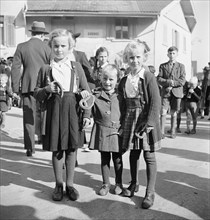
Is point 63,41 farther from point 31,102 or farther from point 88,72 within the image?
point 31,102

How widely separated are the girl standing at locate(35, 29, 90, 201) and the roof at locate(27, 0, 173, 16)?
67.0ft

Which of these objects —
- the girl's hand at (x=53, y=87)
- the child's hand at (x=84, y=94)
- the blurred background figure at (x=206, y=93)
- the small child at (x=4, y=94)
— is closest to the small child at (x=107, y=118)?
the child's hand at (x=84, y=94)

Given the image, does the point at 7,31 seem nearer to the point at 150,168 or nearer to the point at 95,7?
the point at 95,7

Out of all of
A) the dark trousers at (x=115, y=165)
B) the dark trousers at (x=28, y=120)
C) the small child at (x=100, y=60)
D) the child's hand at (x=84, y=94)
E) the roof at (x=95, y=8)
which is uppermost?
the roof at (x=95, y=8)

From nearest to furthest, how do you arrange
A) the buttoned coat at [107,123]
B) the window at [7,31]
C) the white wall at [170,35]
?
1. the buttoned coat at [107,123]
2. the window at [7,31]
3. the white wall at [170,35]

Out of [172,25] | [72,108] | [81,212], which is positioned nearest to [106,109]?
[72,108]

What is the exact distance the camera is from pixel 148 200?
3.80 meters

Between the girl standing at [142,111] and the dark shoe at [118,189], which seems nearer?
the girl standing at [142,111]

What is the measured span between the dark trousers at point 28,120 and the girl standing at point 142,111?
242cm

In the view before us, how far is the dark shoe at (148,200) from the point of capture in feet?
12.3

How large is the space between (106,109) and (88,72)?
1729mm

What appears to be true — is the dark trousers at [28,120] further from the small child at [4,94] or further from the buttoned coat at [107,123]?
the small child at [4,94]

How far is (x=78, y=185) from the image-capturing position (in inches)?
179

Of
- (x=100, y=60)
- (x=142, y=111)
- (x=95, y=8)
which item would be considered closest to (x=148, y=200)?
(x=142, y=111)
